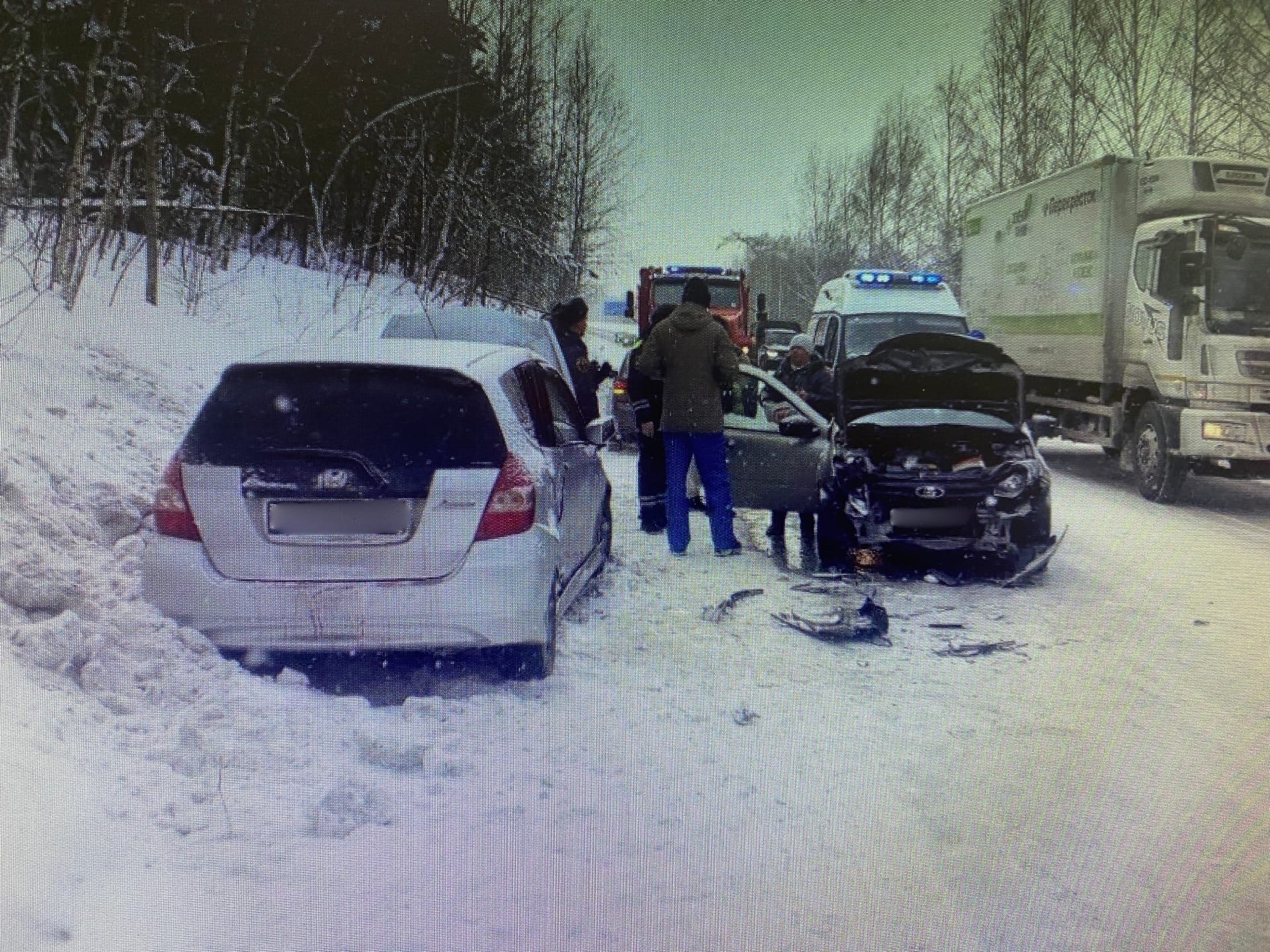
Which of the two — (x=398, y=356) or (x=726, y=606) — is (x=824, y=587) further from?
(x=398, y=356)

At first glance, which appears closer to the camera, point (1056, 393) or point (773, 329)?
point (1056, 393)

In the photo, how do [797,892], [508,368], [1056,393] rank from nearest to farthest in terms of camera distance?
[797,892] < [508,368] < [1056,393]

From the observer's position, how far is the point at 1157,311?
465 inches

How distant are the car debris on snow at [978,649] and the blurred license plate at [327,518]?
120 inches

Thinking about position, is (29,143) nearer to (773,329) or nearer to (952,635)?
(952,635)

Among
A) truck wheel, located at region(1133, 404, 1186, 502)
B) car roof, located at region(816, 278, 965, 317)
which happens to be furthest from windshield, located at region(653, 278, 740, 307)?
truck wheel, located at region(1133, 404, 1186, 502)

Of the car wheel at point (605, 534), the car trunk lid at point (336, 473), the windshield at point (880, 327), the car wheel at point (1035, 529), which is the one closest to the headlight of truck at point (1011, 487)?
the car wheel at point (1035, 529)

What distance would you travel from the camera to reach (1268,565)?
816 centimetres

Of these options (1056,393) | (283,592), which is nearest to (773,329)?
(1056,393)

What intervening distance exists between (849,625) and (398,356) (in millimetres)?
2945

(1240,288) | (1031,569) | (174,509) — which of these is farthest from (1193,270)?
(174,509)

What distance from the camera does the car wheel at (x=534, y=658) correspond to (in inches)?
189

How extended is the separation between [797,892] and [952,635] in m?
3.25

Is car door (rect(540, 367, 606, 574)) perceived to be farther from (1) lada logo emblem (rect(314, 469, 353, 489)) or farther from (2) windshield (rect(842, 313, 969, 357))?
(2) windshield (rect(842, 313, 969, 357))
